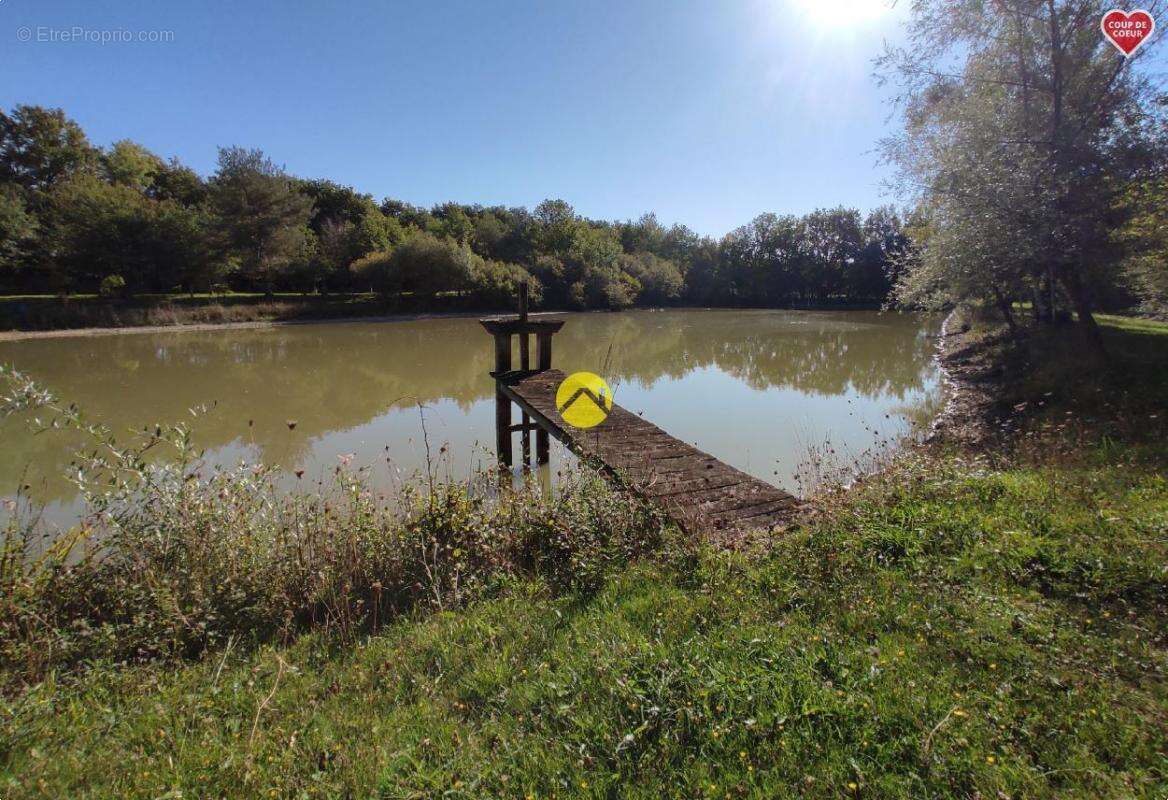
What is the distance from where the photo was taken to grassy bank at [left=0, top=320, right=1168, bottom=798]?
1818 millimetres

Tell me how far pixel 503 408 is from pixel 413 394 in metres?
5.85

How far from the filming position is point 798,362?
19094mm

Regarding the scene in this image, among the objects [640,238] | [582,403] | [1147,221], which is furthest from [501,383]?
[640,238]

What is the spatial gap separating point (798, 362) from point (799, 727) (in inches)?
739

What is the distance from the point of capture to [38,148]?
1521 inches

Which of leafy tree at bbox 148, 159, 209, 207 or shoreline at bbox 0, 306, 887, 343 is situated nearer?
shoreline at bbox 0, 306, 887, 343

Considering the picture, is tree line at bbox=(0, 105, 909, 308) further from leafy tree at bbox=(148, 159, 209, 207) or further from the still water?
the still water

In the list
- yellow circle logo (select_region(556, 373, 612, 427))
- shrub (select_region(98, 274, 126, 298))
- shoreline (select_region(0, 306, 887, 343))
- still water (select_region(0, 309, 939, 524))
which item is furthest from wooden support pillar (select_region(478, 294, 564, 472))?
shrub (select_region(98, 274, 126, 298))

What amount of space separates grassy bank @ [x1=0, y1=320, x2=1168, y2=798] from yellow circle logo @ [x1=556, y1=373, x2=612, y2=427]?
3060 millimetres

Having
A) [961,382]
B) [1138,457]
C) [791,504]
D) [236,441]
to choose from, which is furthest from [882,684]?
[961,382]

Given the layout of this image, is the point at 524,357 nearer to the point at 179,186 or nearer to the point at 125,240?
the point at 125,240

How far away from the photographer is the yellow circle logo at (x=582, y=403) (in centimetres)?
678

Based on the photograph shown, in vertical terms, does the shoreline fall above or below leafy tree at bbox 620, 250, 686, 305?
below

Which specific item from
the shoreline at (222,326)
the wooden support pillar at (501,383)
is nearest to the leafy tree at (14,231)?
the shoreline at (222,326)
